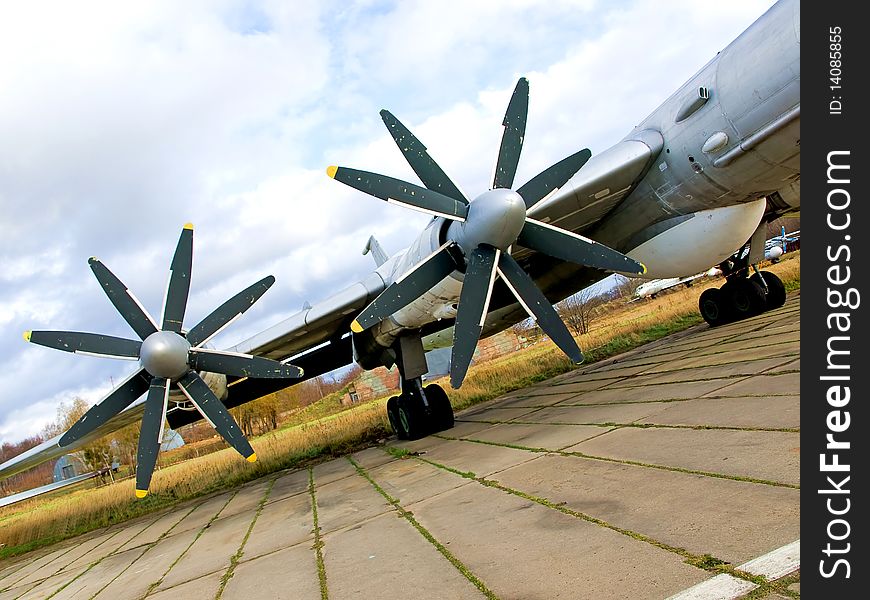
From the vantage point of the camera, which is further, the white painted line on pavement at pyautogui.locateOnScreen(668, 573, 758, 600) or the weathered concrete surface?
the weathered concrete surface

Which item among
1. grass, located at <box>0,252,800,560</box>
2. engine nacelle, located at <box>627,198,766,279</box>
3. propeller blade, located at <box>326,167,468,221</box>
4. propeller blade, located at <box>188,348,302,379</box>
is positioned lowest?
grass, located at <box>0,252,800,560</box>

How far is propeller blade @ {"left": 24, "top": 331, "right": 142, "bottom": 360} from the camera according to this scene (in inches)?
333

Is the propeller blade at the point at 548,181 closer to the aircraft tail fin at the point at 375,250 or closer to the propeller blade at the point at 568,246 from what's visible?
the propeller blade at the point at 568,246

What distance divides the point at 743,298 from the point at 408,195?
9.24m

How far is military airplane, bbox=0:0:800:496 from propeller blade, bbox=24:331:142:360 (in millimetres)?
22

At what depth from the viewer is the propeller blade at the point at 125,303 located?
8.95m

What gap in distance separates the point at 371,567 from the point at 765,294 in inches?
462

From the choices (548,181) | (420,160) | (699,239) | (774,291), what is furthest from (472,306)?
(774,291)

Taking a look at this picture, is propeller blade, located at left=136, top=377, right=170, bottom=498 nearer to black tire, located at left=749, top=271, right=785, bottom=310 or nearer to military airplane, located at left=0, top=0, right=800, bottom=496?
military airplane, located at left=0, top=0, right=800, bottom=496

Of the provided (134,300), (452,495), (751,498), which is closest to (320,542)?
(452,495)

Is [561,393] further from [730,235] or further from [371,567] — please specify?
[371,567]
